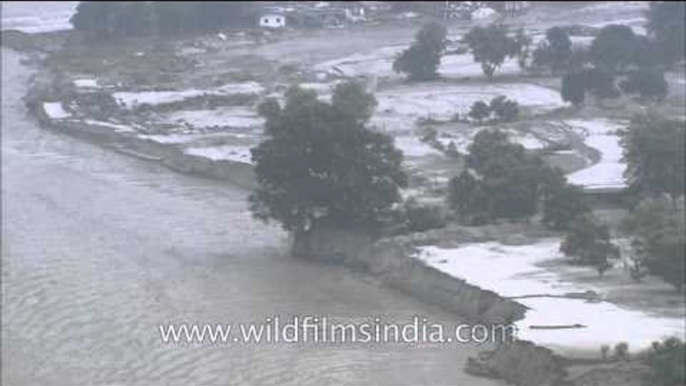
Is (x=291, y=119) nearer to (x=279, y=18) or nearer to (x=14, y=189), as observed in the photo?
(x=14, y=189)

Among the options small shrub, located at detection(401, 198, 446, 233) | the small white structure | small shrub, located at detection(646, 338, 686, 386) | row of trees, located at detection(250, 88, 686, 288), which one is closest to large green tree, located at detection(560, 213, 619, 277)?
row of trees, located at detection(250, 88, 686, 288)

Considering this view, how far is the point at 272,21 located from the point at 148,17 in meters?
3.93

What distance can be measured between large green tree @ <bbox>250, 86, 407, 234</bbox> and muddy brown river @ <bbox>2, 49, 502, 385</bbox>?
0.68 meters

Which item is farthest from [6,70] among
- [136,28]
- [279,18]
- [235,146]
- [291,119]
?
[291,119]

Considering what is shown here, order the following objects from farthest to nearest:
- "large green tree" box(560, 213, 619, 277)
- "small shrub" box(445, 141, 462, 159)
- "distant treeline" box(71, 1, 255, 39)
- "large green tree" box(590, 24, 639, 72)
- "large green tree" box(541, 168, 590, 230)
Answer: "distant treeline" box(71, 1, 255, 39) → "large green tree" box(590, 24, 639, 72) → "small shrub" box(445, 141, 462, 159) → "large green tree" box(541, 168, 590, 230) → "large green tree" box(560, 213, 619, 277)

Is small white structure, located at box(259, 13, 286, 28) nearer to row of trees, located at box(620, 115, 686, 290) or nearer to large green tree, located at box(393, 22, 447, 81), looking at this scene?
large green tree, located at box(393, 22, 447, 81)

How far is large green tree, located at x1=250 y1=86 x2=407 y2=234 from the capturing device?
18.5 meters

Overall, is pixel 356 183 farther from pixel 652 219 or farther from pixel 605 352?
pixel 605 352

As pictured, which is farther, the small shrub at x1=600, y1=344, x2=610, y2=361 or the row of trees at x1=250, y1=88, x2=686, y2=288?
the row of trees at x1=250, y1=88, x2=686, y2=288

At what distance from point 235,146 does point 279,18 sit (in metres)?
18.4

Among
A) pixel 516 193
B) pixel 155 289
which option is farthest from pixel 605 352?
pixel 155 289

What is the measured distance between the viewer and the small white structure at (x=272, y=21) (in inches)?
1708

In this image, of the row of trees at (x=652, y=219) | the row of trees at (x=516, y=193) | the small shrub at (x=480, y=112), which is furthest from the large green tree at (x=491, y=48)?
the row of trees at (x=516, y=193)

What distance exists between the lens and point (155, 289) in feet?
56.5
